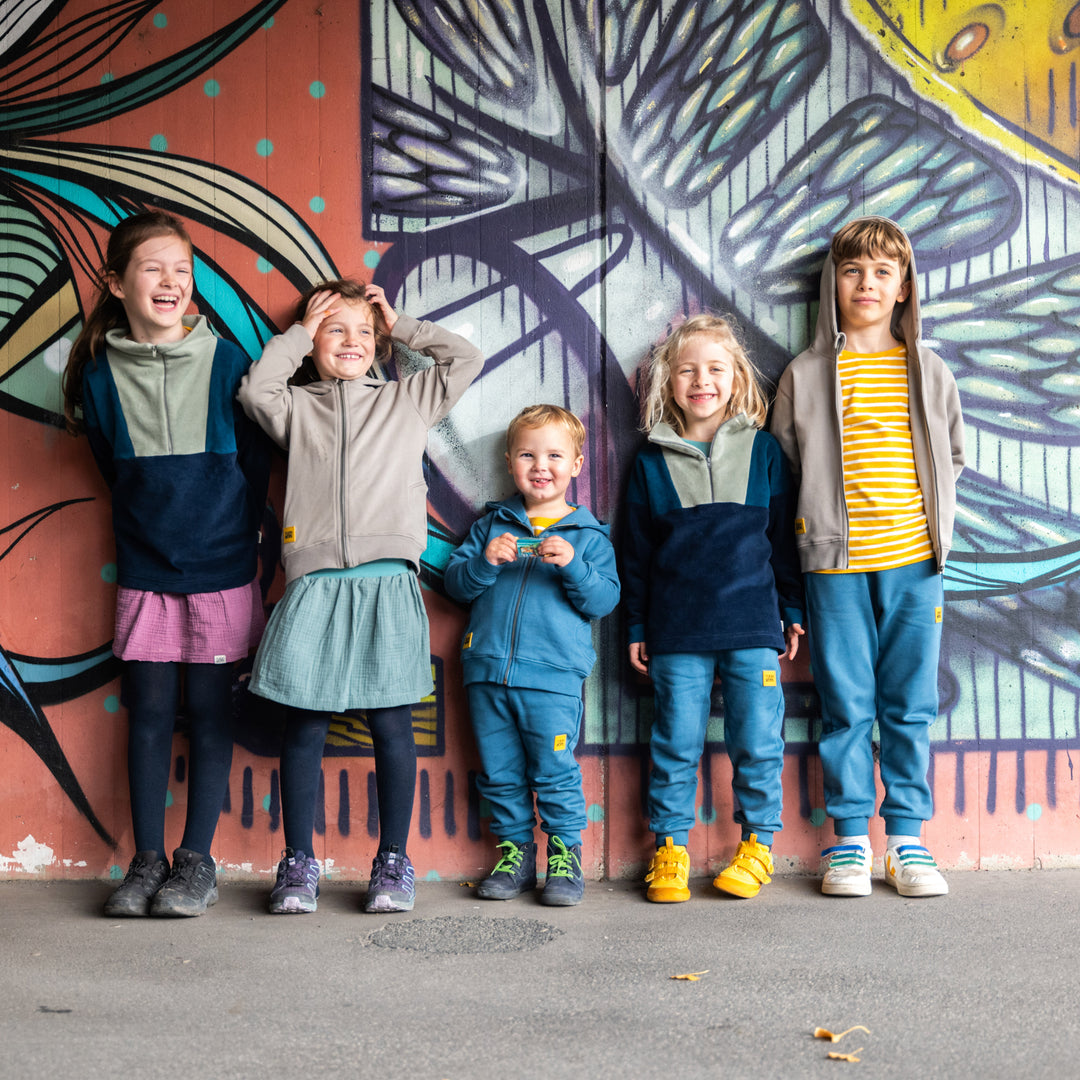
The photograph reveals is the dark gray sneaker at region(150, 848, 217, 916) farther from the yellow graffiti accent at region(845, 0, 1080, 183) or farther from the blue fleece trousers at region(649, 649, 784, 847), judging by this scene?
the yellow graffiti accent at region(845, 0, 1080, 183)

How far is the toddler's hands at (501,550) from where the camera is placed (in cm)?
277

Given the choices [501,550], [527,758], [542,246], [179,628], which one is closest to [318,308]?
[542,246]

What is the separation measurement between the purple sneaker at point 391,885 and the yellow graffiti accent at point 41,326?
1920mm

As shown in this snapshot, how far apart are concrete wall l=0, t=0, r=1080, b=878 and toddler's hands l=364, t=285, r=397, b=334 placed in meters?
0.13

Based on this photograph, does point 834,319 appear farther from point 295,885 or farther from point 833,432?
point 295,885

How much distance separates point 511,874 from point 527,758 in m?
0.33

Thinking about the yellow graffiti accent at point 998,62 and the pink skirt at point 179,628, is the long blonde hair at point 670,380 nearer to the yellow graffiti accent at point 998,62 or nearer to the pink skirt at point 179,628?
the yellow graffiti accent at point 998,62

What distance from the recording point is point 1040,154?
3189 millimetres

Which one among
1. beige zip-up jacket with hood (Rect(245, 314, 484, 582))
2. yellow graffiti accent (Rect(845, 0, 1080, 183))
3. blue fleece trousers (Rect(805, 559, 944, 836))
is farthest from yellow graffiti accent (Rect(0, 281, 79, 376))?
yellow graffiti accent (Rect(845, 0, 1080, 183))

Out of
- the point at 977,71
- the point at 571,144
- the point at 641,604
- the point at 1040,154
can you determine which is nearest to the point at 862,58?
the point at 977,71

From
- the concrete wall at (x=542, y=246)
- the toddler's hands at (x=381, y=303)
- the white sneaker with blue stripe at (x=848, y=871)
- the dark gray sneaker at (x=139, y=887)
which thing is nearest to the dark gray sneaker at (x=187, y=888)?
the dark gray sneaker at (x=139, y=887)

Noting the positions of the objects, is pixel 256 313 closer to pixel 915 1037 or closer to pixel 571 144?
pixel 571 144

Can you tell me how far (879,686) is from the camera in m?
2.99

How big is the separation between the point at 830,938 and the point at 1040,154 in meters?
2.54
